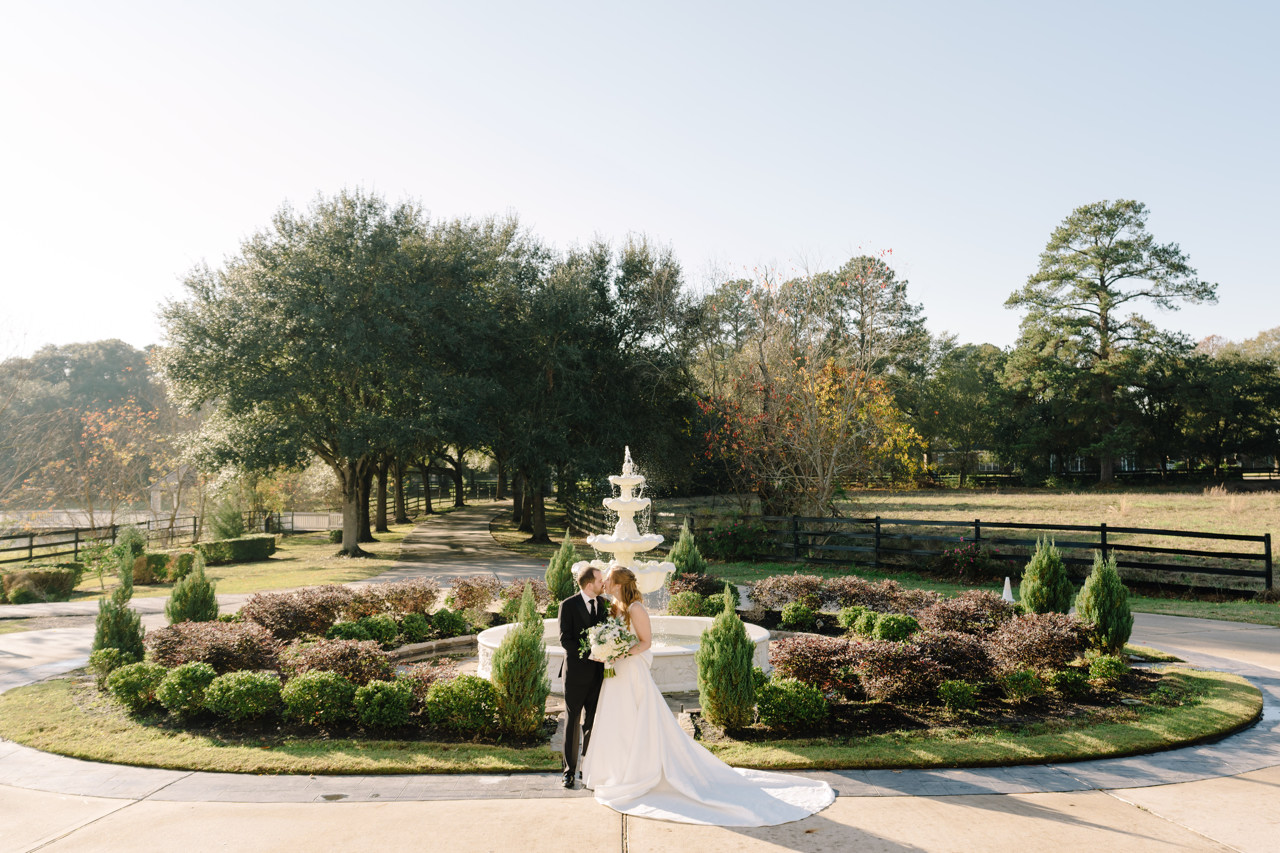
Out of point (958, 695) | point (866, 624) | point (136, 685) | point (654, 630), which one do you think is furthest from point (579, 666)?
point (866, 624)

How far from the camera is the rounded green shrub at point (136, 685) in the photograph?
8.40m

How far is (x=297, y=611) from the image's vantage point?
11.6m

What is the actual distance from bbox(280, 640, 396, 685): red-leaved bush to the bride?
121 inches

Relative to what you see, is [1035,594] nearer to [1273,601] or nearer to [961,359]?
[1273,601]

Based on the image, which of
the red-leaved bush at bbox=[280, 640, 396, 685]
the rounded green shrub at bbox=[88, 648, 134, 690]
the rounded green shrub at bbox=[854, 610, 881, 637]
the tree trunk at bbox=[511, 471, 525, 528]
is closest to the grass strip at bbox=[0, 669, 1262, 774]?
the red-leaved bush at bbox=[280, 640, 396, 685]

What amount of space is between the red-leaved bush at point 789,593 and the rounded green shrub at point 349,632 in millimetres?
6426

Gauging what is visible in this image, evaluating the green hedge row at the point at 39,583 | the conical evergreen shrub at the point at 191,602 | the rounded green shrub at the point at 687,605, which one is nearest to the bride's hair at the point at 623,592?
the rounded green shrub at the point at 687,605

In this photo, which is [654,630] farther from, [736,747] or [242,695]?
[242,695]

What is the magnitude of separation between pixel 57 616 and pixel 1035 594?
1831 centimetres

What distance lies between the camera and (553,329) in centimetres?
2845

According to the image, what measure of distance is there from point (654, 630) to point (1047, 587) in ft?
19.1

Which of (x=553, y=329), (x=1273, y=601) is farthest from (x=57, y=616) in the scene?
(x=1273, y=601)

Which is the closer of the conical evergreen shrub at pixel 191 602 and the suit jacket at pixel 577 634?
the suit jacket at pixel 577 634

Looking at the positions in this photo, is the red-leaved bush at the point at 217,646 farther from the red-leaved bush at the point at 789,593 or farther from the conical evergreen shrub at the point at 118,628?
the red-leaved bush at the point at 789,593
